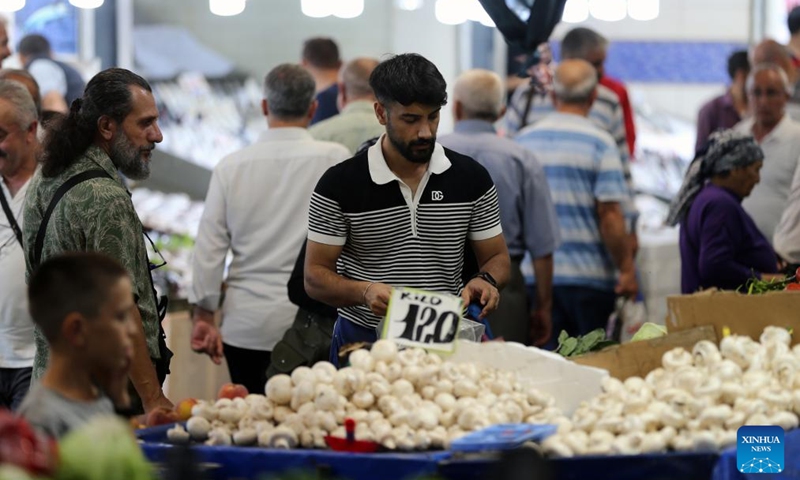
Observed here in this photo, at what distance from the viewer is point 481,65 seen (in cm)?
1167

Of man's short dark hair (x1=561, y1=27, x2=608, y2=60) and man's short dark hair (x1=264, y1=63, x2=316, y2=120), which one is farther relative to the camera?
man's short dark hair (x1=561, y1=27, x2=608, y2=60)

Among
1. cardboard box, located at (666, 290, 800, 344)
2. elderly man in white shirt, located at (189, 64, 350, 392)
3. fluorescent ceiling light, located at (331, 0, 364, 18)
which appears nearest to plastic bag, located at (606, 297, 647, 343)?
elderly man in white shirt, located at (189, 64, 350, 392)

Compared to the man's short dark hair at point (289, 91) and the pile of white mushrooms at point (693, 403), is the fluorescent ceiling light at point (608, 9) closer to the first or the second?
the man's short dark hair at point (289, 91)

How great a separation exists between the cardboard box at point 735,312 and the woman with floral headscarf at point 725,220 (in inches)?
86.3

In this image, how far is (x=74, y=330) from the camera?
8.79 ft

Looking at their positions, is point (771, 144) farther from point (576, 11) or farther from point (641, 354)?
point (576, 11)

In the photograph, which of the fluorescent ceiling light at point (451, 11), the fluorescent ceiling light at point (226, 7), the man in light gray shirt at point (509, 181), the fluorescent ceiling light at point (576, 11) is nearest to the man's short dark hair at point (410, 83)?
the man in light gray shirt at point (509, 181)

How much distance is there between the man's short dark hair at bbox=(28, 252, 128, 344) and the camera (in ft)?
8.77

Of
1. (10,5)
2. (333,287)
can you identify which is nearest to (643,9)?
(10,5)

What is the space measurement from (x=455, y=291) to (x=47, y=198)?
4.44 feet

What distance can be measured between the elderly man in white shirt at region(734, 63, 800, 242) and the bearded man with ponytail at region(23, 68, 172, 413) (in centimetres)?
416

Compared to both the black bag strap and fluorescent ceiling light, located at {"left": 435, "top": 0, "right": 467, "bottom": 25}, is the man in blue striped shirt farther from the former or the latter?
fluorescent ceiling light, located at {"left": 435, "top": 0, "right": 467, "bottom": 25}

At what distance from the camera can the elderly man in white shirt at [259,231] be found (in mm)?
5664

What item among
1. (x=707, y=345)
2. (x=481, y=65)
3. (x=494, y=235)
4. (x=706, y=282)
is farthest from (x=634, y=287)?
(x=481, y=65)
